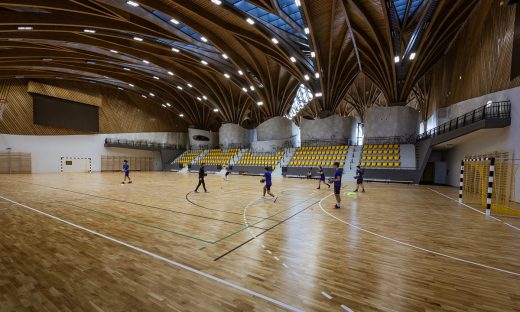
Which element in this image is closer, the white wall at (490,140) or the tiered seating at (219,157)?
the white wall at (490,140)

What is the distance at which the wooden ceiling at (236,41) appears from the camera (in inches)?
666

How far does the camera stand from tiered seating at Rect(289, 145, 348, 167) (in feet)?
80.3

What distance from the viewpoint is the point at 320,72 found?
2434 cm

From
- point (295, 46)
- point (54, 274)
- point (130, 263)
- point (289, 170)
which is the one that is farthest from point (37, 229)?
point (295, 46)

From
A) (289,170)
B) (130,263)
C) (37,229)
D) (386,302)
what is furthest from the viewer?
(289,170)

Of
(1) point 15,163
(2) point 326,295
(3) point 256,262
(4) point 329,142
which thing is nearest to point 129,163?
(1) point 15,163

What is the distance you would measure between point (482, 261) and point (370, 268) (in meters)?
2.22

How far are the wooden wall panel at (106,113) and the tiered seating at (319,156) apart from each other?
2614 centimetres

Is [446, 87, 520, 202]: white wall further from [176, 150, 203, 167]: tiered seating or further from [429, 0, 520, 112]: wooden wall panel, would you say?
[176, 150, 203, 167]: tiered seating

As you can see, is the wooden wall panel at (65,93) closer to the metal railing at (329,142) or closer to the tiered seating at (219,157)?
the tiered seating at (219,157)

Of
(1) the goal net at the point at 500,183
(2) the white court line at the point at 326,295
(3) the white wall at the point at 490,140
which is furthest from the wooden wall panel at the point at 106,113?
(1) the goal net at the point at 500,183

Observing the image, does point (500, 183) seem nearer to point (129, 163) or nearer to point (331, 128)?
point (331, 128)

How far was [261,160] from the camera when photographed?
29594 mm

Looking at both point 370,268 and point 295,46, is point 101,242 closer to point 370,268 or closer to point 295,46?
point 370,268
